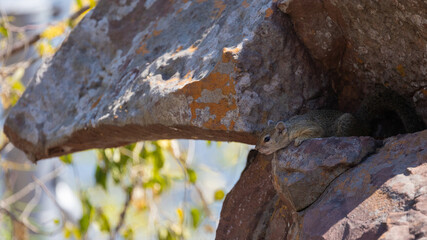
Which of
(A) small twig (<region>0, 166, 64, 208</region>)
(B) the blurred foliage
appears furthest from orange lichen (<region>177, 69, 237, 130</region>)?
(A) small twig (<region>0, 166, 64, 208</region>)

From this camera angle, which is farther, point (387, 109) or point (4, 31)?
point (4, 31)

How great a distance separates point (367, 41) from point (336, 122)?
19.6 inches

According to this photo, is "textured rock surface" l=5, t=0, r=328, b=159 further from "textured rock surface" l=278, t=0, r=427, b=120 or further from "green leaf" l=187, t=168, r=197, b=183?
"green leaf" l=187, t=168, r=197, b=183

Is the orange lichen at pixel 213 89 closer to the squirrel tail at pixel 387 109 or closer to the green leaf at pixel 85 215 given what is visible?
the squirrel tail at pixel 387 109

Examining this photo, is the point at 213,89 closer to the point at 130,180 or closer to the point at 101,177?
the point at 101,177

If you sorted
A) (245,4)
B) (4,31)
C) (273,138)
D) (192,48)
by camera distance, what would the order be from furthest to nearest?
(4,31) → (192,48) → (245,4) → (273,138)

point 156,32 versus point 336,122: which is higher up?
point 156,32

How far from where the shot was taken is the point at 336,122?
2.98m

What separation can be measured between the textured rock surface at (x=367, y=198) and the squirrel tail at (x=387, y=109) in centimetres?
37

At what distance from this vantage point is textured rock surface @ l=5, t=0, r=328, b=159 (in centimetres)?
289

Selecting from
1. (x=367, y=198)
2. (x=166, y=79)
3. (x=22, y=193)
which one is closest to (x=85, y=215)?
(x=22, y=193)

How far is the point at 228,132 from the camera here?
114 inches

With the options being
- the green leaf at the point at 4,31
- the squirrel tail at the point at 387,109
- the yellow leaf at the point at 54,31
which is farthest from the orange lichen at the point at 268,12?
the green leaf at the point at 4,31

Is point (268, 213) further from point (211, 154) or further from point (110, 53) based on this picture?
point (211, 154)
